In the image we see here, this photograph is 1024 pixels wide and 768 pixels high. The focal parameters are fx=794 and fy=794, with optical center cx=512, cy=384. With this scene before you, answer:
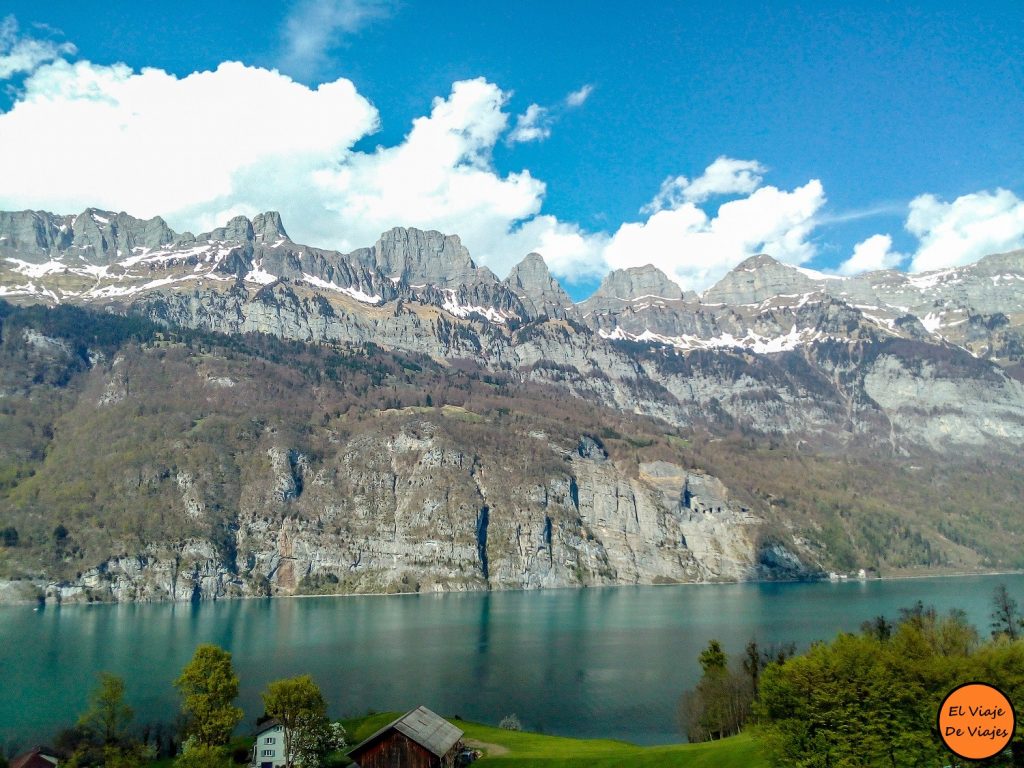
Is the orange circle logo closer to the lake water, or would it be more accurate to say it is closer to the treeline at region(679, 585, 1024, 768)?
the treeline at region(679, 585, 1024, 768)

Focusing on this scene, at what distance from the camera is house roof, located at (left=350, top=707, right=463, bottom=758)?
57.9 m

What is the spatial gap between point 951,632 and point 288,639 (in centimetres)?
10935

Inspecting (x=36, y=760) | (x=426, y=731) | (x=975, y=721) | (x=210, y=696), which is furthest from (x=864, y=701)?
(x=36, y=760)

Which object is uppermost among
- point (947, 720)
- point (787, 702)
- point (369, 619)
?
point (947, 720)

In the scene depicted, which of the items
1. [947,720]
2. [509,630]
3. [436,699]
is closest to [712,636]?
[509,630]

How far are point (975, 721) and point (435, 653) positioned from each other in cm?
11717

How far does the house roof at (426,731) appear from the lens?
57906 mm

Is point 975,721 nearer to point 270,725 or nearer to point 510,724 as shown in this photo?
point 270,725

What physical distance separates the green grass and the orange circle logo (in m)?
38.7

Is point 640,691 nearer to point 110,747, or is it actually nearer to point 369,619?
point 110,747

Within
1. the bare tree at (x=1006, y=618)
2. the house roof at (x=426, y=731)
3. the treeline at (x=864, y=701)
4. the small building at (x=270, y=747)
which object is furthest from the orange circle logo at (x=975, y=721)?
the bare tree at (x=1006, y=618)

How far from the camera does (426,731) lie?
59406mm

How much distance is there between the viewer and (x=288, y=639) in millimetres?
138000

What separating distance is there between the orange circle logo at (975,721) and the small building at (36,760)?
221 feet
